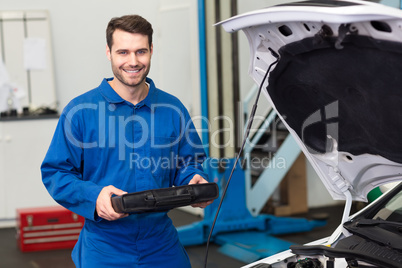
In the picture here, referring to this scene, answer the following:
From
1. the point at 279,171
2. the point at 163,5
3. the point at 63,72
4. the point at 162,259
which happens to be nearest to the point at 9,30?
the point at 63,72

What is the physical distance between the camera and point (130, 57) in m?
2.11

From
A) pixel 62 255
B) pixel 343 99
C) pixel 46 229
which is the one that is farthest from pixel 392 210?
pixel 46 229

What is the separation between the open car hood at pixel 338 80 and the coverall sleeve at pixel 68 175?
0.70 m

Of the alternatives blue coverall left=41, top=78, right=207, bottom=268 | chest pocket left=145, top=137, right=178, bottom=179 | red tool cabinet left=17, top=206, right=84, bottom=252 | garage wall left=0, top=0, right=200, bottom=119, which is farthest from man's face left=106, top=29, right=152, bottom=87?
garage wall left=0, top=0, right=200, bottom=119

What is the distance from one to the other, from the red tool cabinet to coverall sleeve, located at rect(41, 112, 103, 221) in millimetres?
3064

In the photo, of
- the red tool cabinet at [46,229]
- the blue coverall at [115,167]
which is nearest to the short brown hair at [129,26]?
the blue coverall at [115,167]

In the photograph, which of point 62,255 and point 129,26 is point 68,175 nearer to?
point 129,26

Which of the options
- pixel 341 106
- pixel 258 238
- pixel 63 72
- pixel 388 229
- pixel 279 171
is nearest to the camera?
pixel 341 106

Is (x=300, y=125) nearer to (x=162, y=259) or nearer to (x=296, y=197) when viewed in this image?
(x=162, y=259)

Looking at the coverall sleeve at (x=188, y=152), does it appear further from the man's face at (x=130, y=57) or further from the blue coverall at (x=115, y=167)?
the man's face at (x=130, y=57)

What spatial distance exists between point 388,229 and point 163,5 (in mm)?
4956

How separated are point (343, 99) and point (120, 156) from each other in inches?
33.0

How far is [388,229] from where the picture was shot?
2.04m

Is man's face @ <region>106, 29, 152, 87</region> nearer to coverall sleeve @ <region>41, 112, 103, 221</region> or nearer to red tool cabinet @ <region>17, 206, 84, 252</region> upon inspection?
coverall sleeve @ <region>41, 112, 103, 221</region>
